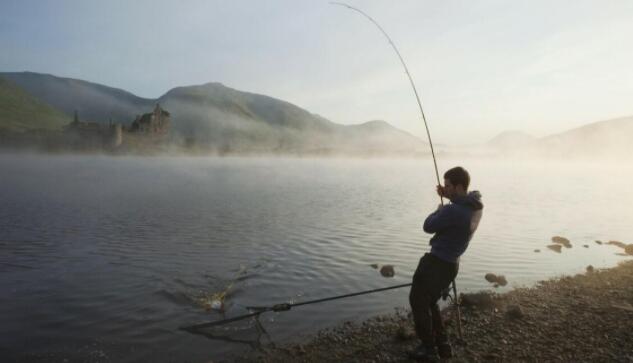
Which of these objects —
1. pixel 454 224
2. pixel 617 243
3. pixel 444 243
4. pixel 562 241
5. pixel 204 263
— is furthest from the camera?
pixel 617 243

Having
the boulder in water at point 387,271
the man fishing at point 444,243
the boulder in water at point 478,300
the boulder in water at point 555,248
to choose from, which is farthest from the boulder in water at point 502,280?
the man fishing at point 444,243

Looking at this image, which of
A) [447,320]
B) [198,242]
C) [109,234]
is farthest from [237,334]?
[109,234]

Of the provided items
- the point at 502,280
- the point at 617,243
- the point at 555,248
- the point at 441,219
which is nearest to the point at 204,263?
the point at 502,280

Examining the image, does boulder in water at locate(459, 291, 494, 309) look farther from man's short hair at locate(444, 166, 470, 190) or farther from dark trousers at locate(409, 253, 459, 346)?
man's short hair at locate(444, 166, 470, 190)

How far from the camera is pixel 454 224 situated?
265 inches

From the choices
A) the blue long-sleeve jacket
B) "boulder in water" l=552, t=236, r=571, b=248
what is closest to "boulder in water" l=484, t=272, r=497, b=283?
the blue long-sleeve jacket

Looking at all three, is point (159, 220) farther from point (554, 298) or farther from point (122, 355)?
point (554, 298)

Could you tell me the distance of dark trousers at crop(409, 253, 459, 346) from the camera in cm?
694

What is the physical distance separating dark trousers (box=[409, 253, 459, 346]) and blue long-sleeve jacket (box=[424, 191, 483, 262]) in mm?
163

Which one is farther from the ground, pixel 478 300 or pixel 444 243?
pixel 444 243

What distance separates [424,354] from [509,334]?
2896 millimetres

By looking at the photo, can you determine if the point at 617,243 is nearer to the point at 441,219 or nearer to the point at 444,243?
the point at 444,243

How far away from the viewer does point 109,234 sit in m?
21.6

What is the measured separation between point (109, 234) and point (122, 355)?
14.8 metres
